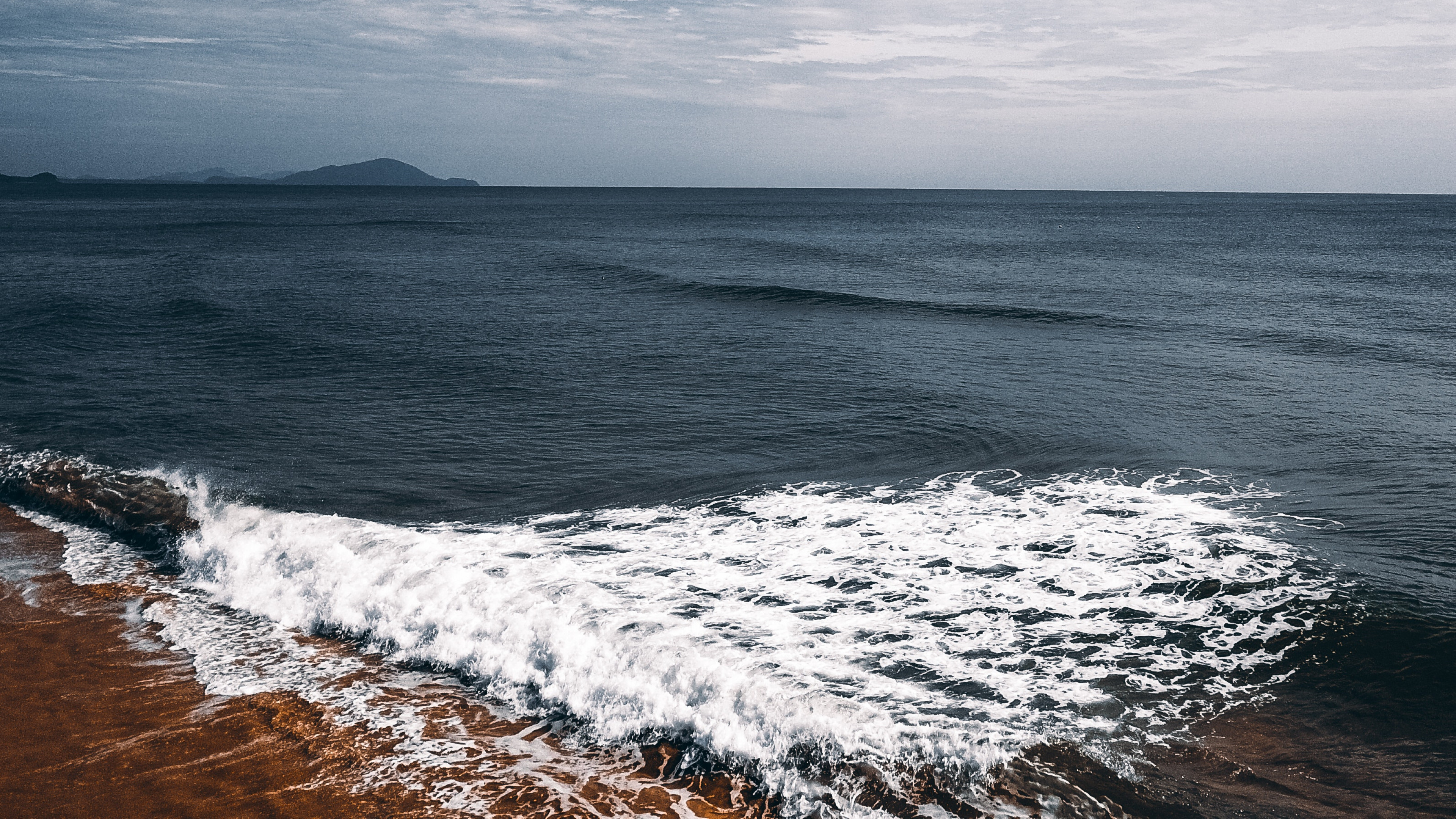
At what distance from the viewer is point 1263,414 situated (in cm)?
1638

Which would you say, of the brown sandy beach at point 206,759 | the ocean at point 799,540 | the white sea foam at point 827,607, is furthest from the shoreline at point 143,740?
the white sea foam at point 827,607

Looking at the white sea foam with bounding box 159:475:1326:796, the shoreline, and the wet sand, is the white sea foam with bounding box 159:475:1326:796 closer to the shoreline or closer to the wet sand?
the wet sand

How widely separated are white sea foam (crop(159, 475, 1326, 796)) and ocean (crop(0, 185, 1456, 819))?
0.17 feet

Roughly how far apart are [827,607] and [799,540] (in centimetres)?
175

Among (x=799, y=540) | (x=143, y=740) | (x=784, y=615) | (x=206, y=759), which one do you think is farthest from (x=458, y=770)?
(x=799, y=540)

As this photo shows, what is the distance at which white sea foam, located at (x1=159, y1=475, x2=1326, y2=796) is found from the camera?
7.27m

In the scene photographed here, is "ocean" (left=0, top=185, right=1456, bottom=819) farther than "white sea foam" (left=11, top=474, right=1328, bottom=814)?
No

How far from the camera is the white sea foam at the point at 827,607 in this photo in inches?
286

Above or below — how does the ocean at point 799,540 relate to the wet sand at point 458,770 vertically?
above

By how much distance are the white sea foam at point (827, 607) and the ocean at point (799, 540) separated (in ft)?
0.17

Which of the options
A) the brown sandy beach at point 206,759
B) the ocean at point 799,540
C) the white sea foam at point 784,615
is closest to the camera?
the brown sandy beach at point 206,759

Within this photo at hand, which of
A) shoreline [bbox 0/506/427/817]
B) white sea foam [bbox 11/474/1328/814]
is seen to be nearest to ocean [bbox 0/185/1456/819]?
white sea foam [bbox 11/474/1328/814]

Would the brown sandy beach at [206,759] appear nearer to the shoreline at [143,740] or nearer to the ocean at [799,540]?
the shoreline at [143,740]

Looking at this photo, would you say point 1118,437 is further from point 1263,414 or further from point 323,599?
point 323,599
